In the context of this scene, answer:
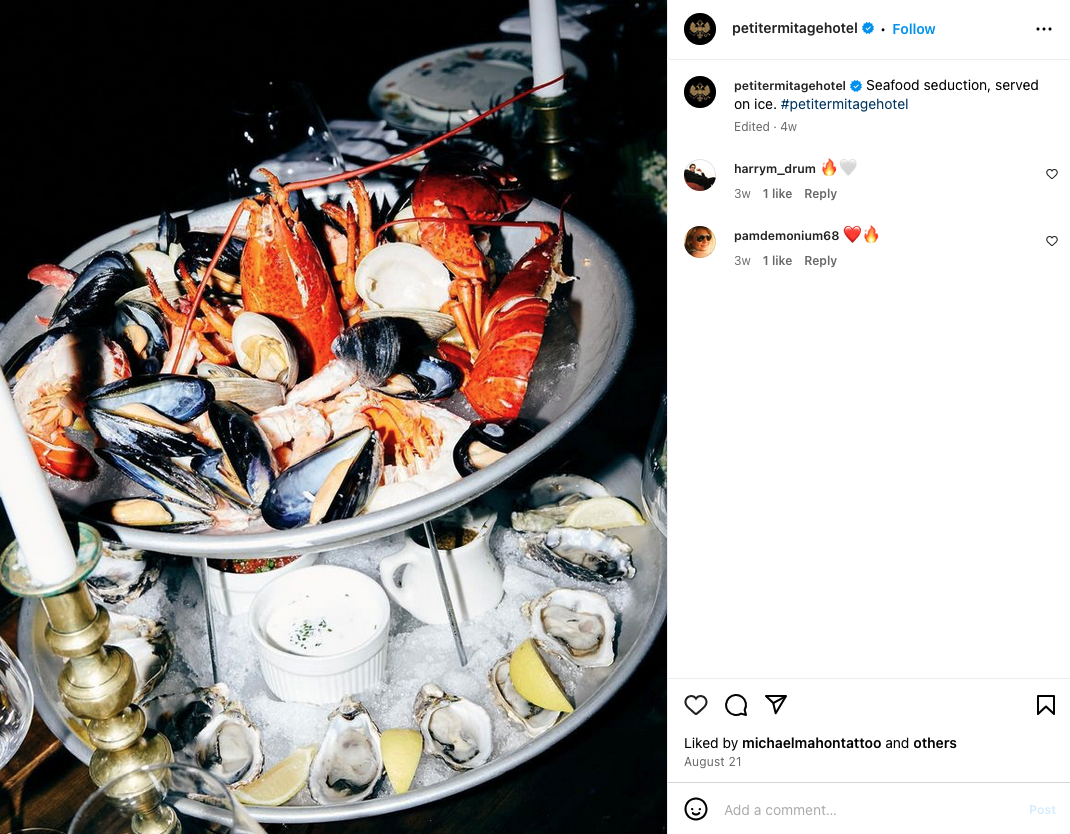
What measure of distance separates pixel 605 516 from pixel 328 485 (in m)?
0.37

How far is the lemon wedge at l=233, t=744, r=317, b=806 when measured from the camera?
34.4 inches

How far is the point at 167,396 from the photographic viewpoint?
2.76ft

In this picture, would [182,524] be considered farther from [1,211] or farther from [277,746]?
[1,211]

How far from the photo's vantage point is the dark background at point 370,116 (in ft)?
2.96

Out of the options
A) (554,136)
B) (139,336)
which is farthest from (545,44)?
(139,336)

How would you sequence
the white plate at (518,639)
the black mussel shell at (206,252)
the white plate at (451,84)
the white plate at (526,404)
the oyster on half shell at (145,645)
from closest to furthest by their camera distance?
the white plate at (526,404)
the white plate at (518,639)
the oyster on half shell at (145,645)
the black mussel shell at (206,252)
the white plate at (451,84)

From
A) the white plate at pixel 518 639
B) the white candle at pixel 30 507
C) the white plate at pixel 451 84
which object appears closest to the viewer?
the white candle at pixel 30 507
